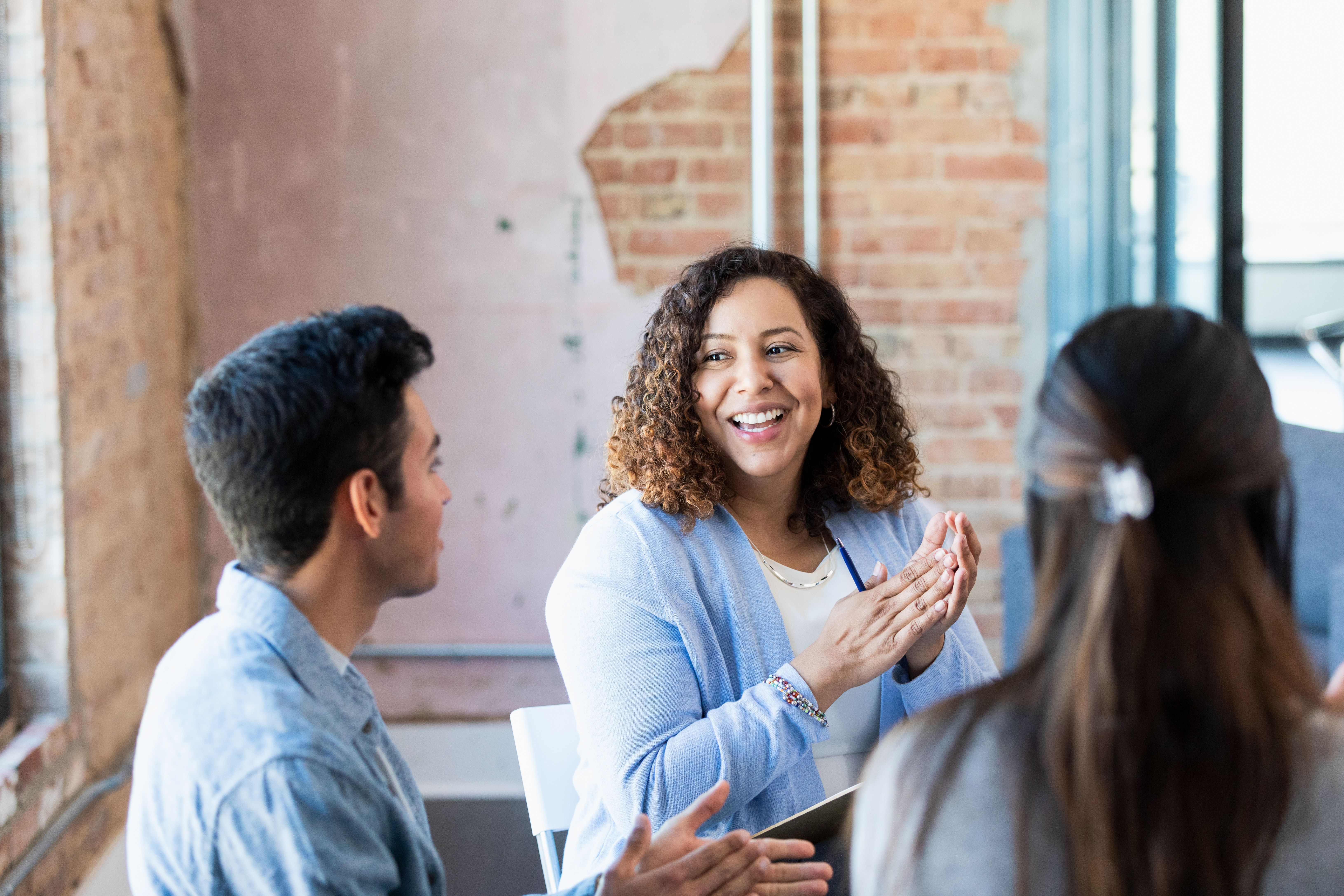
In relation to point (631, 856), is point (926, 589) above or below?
above

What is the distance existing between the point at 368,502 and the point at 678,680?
635 millimetres

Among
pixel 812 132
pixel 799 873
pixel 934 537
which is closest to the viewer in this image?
pixel 799 873

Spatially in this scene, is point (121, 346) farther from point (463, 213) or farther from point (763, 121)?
point (763, 121)

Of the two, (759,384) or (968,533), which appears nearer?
(968,533)

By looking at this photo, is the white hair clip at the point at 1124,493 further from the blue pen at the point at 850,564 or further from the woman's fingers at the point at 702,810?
the blue pen at the point at 850,564

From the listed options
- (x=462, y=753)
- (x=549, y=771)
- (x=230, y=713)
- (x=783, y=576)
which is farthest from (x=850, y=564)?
(x=462, y=753)

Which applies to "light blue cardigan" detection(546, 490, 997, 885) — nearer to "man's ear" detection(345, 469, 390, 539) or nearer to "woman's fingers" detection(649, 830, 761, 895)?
"woman's fingers" detection(649, 830, 761, 895)

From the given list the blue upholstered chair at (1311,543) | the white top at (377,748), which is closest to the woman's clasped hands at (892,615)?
the white top at (377,748)

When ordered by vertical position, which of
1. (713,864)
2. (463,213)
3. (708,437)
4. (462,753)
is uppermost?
(463,213)

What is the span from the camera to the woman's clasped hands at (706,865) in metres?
1.24

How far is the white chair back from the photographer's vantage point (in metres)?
1.82

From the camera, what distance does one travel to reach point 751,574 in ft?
5.83

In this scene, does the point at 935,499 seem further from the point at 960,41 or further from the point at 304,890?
the point at 304,890

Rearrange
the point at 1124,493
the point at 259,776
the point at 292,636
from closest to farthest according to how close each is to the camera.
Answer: the point at 1124,493, the point at 259,776, the point at 292,636
